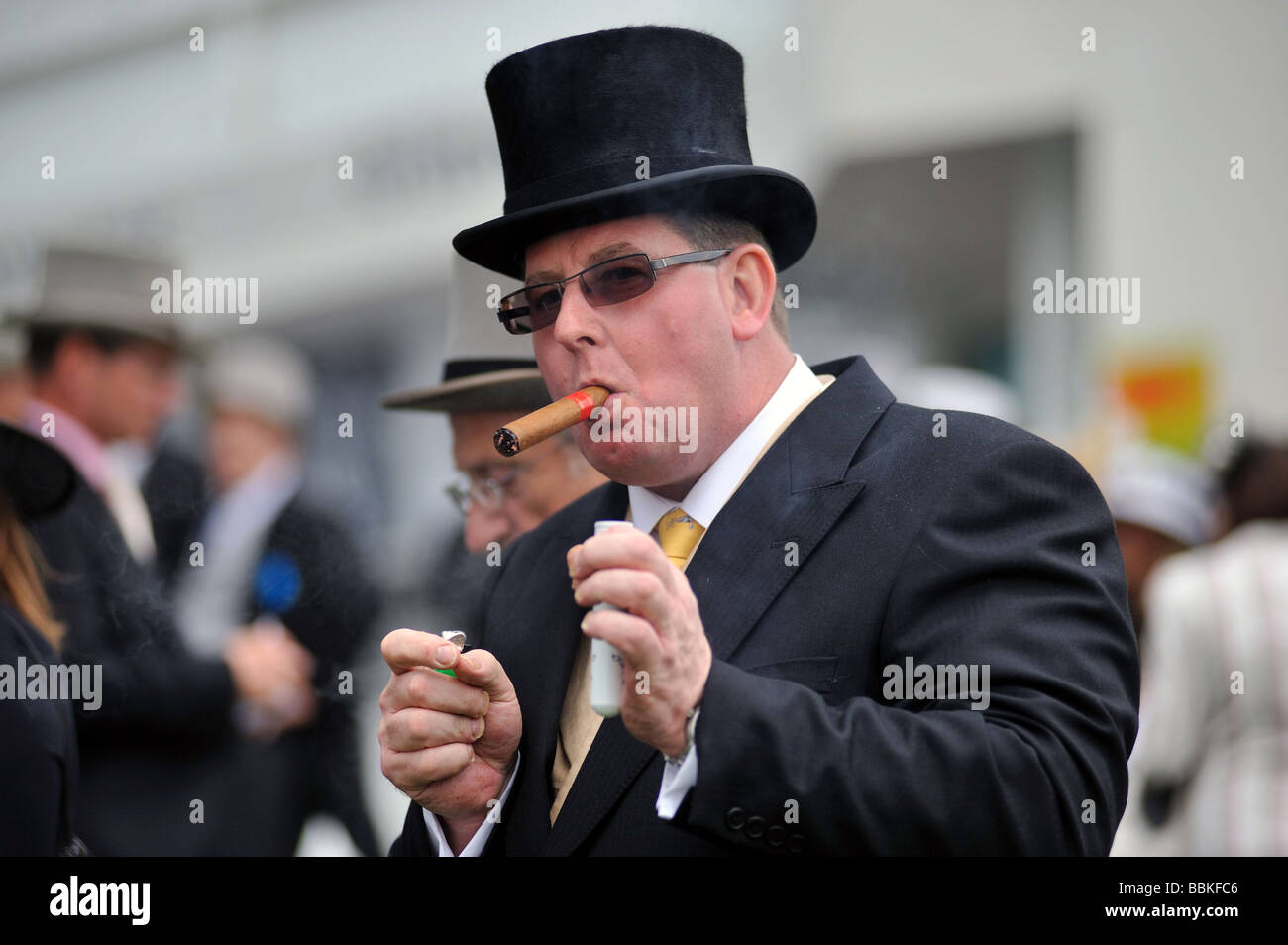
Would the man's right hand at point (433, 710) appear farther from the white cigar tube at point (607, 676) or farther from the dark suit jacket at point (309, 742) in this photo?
the dark suit jacket at point (309, 742)

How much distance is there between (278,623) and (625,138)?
182 cm

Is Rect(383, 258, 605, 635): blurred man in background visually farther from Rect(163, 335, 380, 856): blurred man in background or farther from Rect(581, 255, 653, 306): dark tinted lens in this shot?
Rect(581, 255, 653, 306): dark tinted lens

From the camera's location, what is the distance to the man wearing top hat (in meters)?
1.75

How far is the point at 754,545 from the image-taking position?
207 cm

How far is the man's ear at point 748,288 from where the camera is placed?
2241 mm

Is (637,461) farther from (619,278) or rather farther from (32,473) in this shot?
(32,473)

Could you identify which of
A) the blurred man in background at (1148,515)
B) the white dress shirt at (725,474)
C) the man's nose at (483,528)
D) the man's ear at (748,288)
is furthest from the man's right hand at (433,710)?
the blurred man in background at (1148,515)

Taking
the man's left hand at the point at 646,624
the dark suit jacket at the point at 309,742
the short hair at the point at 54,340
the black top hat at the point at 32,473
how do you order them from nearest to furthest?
the man's left hand at the point at 646,624 → the black top hat at the point at 32,473 → the dark suit jacket at the point at 309,742 → the short hair at the point at 54,340

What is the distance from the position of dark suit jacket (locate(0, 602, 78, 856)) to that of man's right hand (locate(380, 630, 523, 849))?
847 mm

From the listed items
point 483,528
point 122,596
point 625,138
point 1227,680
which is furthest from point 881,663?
point 122,596

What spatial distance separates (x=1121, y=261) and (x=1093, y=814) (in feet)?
7.87

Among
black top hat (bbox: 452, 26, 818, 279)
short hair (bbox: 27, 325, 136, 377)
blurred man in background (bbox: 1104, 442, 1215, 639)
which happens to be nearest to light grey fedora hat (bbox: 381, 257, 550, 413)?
black top hat (bbox: 452, 26, 818, 279)

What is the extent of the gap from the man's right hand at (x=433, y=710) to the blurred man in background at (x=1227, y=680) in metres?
1.74

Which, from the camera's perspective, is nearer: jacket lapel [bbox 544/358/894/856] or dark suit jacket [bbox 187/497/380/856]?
jacket lapel [bbox 544/358/894/856]
